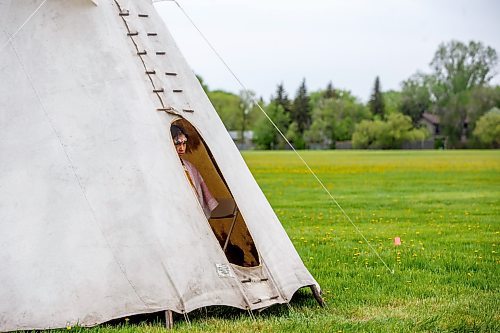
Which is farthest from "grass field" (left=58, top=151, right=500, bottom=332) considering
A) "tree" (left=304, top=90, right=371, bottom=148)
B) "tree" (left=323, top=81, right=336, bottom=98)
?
"tree" (left=323, top=81, right=336, bottom=98)

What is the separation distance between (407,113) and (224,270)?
406ft

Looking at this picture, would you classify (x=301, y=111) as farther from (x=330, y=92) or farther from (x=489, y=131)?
(x=489, y=131)

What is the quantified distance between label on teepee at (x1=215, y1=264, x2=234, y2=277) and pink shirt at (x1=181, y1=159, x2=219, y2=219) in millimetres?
1441

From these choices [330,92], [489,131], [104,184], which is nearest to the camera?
[104,184]

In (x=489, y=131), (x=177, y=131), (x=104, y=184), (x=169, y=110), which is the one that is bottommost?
(x=489, y=131)

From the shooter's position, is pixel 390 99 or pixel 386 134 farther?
pixel 390 99

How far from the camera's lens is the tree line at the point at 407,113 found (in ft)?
371

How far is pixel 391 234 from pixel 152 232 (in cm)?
980

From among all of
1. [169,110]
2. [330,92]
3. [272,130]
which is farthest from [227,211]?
[330,92]

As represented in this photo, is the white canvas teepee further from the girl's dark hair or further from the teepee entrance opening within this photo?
the teepee entrance opening

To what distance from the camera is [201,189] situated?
9797 millimetres

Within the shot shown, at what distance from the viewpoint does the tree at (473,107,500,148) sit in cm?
10356

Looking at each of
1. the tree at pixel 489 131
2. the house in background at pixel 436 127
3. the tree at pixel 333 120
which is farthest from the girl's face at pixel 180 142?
the tree at pixel 333 120

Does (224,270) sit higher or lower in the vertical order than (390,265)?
higher
